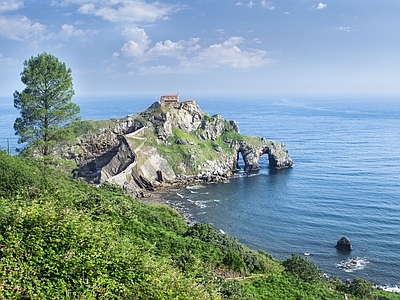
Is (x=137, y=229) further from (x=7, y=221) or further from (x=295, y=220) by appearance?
(x=295, y=220)

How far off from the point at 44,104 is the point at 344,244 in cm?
4102

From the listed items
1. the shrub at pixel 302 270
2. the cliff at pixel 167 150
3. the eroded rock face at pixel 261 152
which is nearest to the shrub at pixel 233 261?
the shrub at pixel 302 270

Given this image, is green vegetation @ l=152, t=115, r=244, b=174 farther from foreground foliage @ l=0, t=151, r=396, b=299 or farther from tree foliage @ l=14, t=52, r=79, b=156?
foreground foliage @ l=0, t=151, r=396, b=299

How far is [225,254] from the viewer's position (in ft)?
68.5

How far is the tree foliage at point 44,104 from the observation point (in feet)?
101

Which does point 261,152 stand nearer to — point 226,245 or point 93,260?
point 226,245

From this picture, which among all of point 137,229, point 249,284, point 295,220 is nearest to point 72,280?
point 137,229

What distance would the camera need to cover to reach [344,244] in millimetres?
48781

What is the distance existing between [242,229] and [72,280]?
46.6m

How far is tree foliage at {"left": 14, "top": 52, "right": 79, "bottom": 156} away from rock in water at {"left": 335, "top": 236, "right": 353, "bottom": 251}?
37.7 m

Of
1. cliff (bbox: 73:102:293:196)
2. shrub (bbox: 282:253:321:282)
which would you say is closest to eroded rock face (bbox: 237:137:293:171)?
cliff (bbox: 73:102:293:196)

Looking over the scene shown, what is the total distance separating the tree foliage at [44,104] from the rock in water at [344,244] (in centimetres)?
3766

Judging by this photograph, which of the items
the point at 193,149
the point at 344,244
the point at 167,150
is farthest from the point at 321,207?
the point at 167,150

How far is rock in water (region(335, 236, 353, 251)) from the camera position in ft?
159
